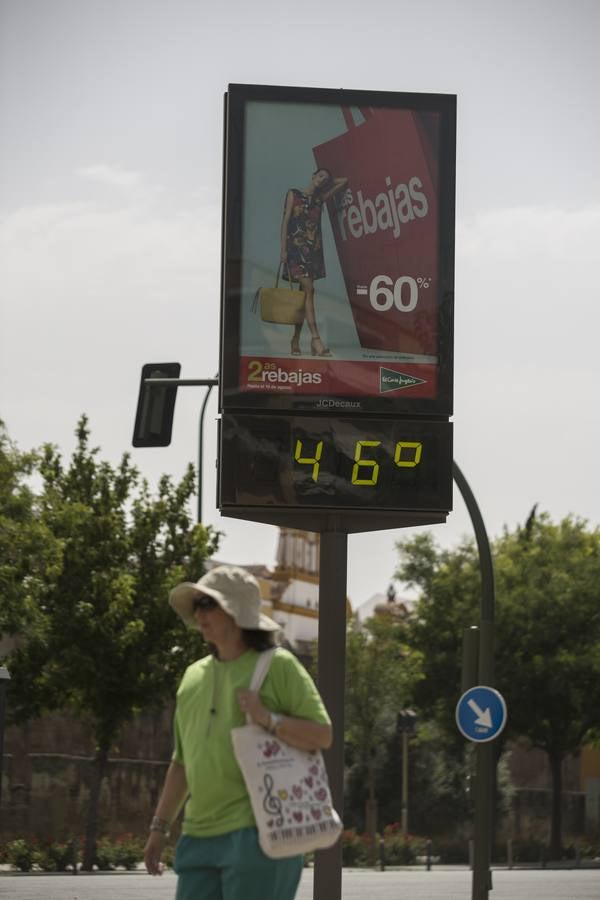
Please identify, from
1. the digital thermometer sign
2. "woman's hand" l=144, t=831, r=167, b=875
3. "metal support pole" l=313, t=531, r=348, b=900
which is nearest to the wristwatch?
"woman's hand" l=144, t=831, r=167, b=875

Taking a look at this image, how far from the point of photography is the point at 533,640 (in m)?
51.0

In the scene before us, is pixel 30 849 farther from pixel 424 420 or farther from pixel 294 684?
pixel 294 684

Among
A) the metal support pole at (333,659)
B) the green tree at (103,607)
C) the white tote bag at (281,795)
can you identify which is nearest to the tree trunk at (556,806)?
the green tree at (103,607)

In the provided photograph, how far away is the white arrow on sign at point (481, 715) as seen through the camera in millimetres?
17406

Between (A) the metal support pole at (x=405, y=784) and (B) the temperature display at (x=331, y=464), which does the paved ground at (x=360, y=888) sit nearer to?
(B) the temperature display at (x=331, y=464)

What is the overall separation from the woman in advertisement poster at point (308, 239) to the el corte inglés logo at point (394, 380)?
465 millimetres

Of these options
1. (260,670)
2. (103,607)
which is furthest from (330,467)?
(103,607)

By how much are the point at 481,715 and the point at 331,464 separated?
566 centimetres

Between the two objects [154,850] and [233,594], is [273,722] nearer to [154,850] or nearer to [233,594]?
[233,594]

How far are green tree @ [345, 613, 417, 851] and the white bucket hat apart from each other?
44.9m

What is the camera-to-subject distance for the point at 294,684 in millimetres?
5750

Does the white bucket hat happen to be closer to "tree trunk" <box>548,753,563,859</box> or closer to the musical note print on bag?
the musical note print on bag

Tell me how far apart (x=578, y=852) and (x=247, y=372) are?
36722 mm

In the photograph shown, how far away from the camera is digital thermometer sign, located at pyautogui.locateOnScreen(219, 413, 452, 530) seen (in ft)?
41.7
